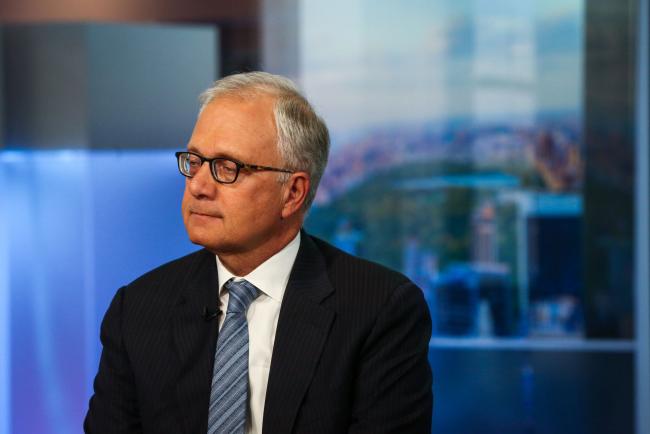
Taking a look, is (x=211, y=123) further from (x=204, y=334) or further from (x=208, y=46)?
(x=208, y=46)

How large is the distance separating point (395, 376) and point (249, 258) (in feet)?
1.23

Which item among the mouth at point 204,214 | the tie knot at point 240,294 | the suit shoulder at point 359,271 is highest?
the mouth at point 204,214

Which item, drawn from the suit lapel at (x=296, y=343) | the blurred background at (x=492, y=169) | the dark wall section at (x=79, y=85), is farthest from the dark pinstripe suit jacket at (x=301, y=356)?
the blurred background at (x=492, y=169)

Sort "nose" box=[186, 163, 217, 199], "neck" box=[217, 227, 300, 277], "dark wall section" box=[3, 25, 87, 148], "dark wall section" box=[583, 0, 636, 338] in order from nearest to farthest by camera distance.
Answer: "nose" box=[186, 163, 217, 199] → "neck" box=[217, 227, 300, 277] → "dark wall section" box=[3, 25, 87, 148] → "dark wall section" box=[583, 0, 636, 338]

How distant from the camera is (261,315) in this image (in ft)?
6.59

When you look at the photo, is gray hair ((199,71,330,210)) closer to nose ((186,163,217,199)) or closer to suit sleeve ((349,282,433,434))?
nose ((186,163,217,199))

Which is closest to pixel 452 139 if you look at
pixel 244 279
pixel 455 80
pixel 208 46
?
pixel 455 80

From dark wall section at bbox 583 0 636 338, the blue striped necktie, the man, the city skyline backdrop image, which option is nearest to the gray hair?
the man

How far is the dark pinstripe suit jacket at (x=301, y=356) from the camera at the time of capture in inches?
Answer: 75.8

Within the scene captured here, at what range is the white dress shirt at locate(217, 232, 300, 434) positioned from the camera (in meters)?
1.97

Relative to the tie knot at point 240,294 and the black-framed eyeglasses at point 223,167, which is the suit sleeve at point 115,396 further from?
the black-framed eyeglasses at point 223,167

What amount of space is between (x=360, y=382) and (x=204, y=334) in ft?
1.08

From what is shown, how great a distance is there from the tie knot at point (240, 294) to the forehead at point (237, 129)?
267 millimetres

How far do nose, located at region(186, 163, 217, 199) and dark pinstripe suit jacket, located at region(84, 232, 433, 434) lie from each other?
23 cm
